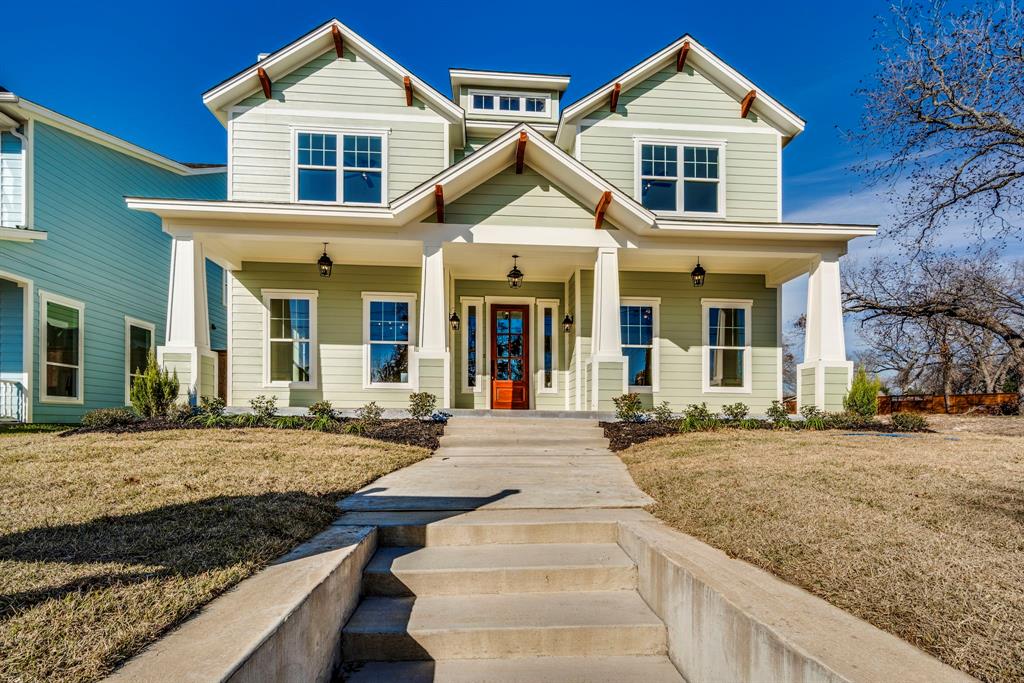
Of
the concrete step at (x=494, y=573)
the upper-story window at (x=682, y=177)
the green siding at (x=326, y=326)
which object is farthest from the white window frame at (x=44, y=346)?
the upper-story window at (x=682, y=177)

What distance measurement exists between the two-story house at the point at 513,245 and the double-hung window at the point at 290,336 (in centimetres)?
4

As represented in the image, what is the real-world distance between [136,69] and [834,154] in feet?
59.2

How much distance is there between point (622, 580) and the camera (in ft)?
12.0

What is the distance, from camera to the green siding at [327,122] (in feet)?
37.6

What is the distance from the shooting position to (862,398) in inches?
387

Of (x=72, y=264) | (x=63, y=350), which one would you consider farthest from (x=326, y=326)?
(x=72, y=264)

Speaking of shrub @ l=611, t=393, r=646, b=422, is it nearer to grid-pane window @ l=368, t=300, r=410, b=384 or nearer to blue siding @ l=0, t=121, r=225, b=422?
grid-pane window @ l=368, t=300, r=410, b=384

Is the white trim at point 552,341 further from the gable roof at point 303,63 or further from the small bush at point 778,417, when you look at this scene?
the small bush at point 778,417

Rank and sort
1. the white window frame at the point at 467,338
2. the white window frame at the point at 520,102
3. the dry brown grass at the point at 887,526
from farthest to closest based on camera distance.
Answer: the white window frame at the point at 520,102 < the white window frame at the point at 467,338 < the dry brown grass at the point at 887,526

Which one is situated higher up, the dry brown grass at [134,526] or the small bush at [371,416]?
the small bush at [371,416]

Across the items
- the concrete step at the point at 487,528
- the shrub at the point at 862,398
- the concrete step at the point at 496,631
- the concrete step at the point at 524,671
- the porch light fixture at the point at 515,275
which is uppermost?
the porch light fixture at the point at 515,275

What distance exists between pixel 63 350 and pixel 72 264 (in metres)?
1.88

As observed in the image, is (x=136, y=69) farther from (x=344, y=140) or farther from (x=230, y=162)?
(x=344, y=140)

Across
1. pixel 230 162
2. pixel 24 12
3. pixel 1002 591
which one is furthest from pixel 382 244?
pixel 1002 591
